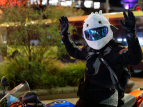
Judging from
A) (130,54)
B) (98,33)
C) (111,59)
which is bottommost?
(111,59)

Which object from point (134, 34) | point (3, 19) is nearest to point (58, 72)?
point (3, 19)

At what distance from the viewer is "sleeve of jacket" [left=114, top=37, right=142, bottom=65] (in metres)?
1.82

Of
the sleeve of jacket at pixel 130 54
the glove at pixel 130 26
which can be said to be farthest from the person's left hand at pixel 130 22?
the sleeve of jacket at pixel 130 54

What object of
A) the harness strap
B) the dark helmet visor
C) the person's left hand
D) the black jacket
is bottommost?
the harness strap

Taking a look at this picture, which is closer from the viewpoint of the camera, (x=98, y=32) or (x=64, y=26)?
(x=98, y=32)

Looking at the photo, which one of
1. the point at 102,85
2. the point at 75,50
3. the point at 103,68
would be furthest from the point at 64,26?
the point at 102,85

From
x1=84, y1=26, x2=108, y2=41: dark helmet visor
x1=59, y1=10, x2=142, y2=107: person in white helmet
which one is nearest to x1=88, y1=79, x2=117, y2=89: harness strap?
x1=59, y1=10, x2=142, y2=107: person in white helmet

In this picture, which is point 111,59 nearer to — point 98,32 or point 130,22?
point 98,32

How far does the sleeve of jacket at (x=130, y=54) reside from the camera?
1817 mm

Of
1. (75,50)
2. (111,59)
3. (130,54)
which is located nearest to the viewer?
(130,54)

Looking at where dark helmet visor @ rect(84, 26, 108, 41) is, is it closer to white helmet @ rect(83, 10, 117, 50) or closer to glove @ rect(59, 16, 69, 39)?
white helmet @ rect(83, 10, 117, 50)

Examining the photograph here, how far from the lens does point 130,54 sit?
1870 mm

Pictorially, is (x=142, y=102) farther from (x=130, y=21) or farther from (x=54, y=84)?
(x=54, y=84)

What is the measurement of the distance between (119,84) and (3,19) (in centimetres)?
458
